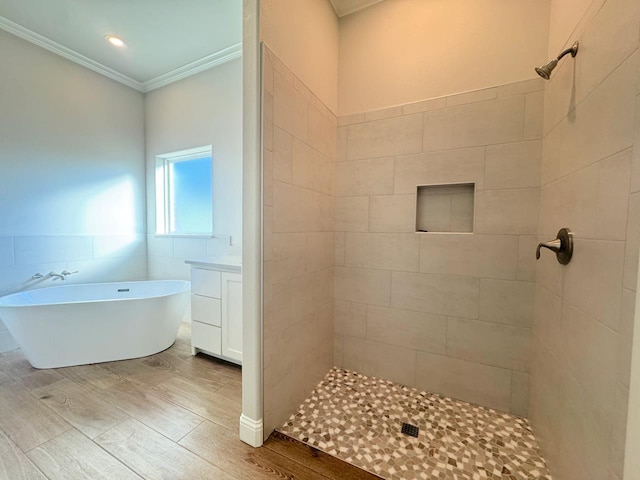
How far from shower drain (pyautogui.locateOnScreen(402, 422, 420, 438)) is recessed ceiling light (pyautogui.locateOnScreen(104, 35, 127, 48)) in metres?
3.98

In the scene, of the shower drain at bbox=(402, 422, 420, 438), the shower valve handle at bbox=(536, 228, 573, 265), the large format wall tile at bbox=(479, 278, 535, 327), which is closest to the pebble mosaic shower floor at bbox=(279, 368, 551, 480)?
the shower drain at bbox=(402, 422, 420, 438)

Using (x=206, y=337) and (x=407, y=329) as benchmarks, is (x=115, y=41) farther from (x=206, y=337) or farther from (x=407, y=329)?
(x=407, y=329)

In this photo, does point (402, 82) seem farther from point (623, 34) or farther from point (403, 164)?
point (623, 34)

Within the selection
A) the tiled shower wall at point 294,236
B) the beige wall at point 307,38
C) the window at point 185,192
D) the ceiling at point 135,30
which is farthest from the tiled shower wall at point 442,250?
the window at point 185,192

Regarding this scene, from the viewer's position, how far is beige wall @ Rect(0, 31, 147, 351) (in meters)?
Answer: 2.24

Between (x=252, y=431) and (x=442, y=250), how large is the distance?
5.18 ft

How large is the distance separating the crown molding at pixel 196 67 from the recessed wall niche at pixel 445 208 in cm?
233

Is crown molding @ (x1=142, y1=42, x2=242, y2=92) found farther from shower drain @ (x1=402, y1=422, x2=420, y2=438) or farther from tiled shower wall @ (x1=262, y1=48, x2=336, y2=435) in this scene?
shower drain @ (x1=402, y1=422, x2=420, y2=438)

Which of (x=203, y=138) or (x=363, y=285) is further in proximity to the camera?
(x=203, y=138)

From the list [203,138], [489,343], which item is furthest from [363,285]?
[203,138]

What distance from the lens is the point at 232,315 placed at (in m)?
1.97

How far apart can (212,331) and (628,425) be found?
2289mm

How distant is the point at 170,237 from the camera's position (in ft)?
9.95

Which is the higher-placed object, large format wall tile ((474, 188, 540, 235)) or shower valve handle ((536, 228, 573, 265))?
large format wall tile ((474, 188, 540, 235))
